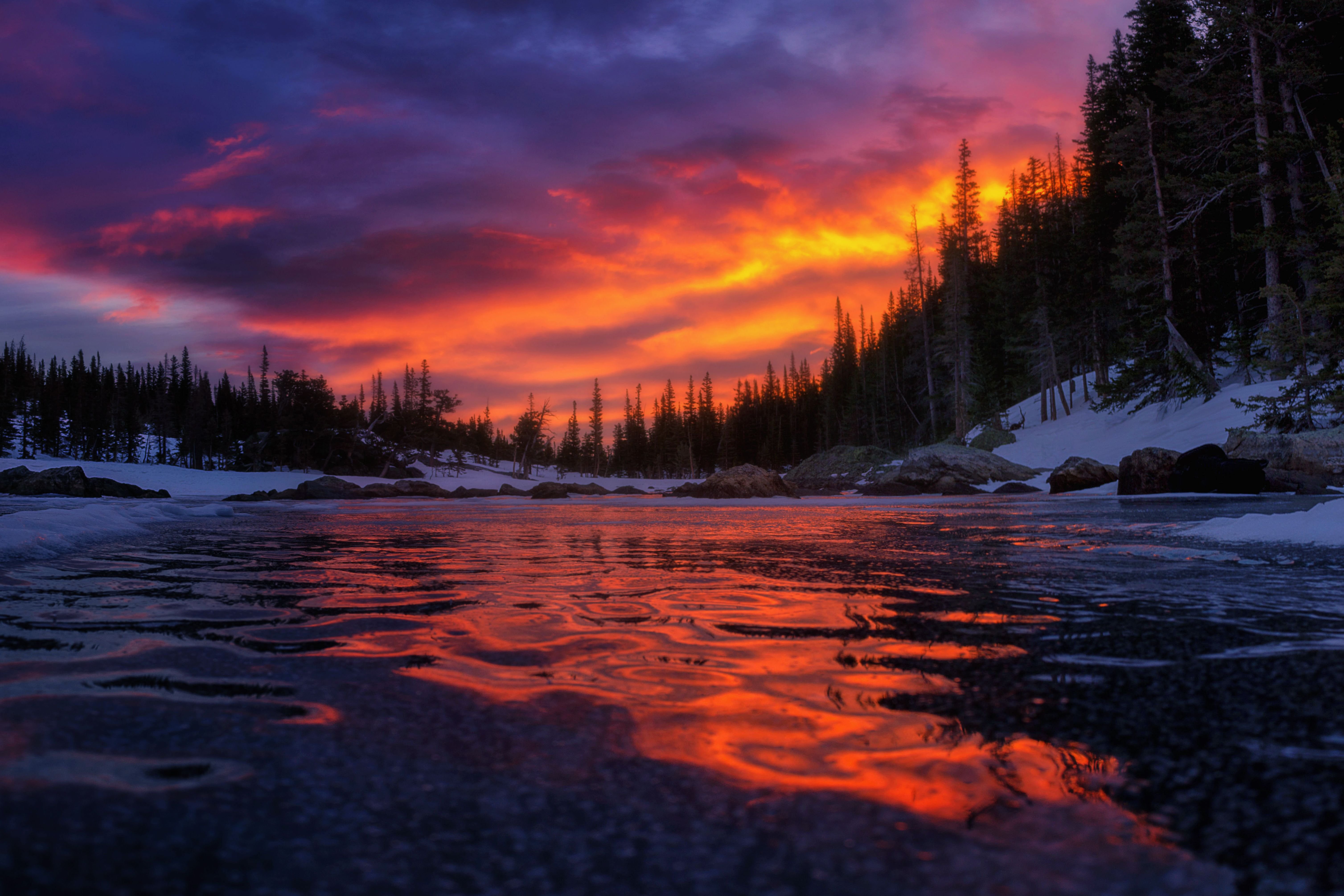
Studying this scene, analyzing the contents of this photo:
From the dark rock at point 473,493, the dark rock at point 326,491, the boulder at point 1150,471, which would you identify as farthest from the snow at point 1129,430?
the dark rock at point 326,491

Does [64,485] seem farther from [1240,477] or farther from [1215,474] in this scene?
[1240,477]

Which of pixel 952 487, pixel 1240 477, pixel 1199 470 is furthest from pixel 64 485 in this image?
pixel 1240 477

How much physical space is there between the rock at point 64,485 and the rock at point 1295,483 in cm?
2916

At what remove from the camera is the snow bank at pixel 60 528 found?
4352 mm

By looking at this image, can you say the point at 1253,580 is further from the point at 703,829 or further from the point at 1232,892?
the point at 703,829

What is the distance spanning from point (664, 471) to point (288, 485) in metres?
63.0

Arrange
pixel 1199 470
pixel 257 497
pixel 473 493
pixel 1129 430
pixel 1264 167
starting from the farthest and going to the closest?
1. pixel 473 493
2. pixel 257 497
3. pixel 1129 430
4. pixel 1264 167
5. pixel 1199 470

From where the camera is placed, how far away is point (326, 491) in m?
25.3

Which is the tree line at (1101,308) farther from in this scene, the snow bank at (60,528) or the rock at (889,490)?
the snow bank at (60,528)

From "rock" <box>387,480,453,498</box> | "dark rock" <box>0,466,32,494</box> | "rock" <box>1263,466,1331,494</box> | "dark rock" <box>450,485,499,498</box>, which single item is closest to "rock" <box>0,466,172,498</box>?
"dark rock" <box>0,466,32,494</box>

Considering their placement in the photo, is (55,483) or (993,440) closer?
(55,483)

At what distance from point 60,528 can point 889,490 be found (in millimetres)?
20240

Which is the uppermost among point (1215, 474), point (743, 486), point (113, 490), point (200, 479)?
point (200, 479)

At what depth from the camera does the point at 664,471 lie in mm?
91375
